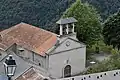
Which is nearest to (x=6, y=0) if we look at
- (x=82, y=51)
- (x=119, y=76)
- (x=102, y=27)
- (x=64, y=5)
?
(x=64, y=5)

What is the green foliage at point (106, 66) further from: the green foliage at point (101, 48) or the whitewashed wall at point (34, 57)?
the green foliage at point (101, 48)

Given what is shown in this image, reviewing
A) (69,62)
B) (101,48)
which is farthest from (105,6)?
(69,62)

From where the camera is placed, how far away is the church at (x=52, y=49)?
31.9m

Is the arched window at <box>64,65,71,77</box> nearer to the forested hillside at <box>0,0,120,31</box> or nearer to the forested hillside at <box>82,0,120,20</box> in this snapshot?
the forested hillside at <box>0,0,120,31</box>

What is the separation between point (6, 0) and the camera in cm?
7544

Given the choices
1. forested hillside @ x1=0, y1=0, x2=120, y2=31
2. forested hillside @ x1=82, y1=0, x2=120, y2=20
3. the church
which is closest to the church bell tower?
the church

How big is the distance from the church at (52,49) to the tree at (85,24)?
4452mm

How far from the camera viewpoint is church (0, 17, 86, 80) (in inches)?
1254

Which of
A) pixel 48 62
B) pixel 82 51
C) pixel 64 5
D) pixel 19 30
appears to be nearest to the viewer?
pixel 48 62

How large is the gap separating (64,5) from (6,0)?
12501 mm

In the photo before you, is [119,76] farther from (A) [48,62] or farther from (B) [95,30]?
(B) [95,30]

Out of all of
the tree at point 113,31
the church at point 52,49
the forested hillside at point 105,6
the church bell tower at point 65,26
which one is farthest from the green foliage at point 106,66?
the forested hillside at point 105,6

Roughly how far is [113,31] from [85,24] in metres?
3.40

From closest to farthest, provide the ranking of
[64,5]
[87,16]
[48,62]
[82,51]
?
[48,62] → [82,51] → [87,16] → [64,5]
